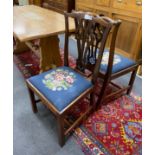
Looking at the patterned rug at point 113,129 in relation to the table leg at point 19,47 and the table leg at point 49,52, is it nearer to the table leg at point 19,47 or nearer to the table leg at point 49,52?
the table leg at point 49,52

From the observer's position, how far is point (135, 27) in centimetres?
230

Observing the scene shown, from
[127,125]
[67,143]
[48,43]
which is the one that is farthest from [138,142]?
[48,43]

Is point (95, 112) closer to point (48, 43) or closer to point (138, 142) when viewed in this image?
point (138, 142)

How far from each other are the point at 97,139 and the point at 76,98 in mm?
460

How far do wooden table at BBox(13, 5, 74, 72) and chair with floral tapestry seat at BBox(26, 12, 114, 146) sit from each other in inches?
12.0

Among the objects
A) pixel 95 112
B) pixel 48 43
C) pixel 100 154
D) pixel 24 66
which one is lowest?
pixel 100 154

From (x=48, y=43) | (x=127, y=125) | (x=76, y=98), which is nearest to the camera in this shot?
(x=76, y=98)

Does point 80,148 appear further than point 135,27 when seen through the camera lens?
No

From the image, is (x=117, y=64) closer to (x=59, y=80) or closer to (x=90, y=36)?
(x=90, y=36)

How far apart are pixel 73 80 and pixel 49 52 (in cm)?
89

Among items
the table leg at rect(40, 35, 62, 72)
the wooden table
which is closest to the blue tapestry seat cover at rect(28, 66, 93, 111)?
the wooden table
